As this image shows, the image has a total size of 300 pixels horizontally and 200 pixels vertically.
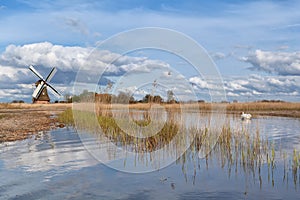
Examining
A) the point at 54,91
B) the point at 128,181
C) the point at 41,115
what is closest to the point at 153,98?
the point at 128,181

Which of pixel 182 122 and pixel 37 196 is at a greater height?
pixel 182 122

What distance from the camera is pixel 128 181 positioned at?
8.45 metres

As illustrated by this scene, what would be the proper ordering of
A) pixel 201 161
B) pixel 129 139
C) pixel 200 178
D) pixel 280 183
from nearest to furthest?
pixel 280 183
pixel 200 178
pixel 201 161
pixel 129 139

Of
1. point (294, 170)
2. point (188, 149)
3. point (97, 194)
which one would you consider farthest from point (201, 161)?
point (97, 194)

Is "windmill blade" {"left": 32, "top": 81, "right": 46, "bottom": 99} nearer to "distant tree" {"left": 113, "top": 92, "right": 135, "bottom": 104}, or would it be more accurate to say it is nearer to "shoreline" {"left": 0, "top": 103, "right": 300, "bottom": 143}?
"shoreline" {"left": 0, "top": 103, "right": 300, "bottom": 143}

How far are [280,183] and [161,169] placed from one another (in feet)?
9.86

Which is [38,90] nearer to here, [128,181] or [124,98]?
[124,98]

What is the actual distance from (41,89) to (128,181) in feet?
154

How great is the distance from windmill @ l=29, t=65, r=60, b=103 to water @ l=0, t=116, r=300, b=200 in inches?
1680

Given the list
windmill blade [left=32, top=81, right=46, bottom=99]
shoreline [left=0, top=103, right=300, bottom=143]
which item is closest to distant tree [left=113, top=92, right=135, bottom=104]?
shoreline [left=0, top=103, right=300, bottom=143]

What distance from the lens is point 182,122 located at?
42.2ft

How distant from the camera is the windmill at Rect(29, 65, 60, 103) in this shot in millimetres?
52219

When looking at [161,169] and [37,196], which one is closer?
[37,196]

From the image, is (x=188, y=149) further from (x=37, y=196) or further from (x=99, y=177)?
(x=37, y=196)
